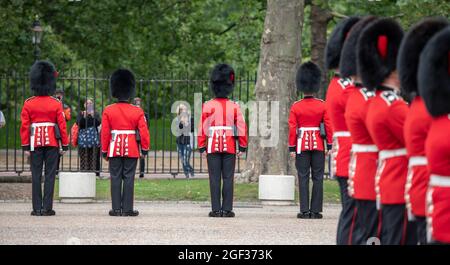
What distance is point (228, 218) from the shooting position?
16.1 metres

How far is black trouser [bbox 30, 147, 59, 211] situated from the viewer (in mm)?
16125

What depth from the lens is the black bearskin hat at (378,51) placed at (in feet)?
29.0

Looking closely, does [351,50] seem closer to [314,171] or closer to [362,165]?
[362,165]

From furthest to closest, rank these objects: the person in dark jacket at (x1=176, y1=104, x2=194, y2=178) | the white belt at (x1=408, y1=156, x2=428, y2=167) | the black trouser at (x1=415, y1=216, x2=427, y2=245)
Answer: the person in dark jacket at (x1=176, y1=104, x2=194, y2=178) → the black trouser at (x1=415, y1=216, x2=427, y2=245) → the white belt at (x1=408, y1=156, x2=428, y2=167)

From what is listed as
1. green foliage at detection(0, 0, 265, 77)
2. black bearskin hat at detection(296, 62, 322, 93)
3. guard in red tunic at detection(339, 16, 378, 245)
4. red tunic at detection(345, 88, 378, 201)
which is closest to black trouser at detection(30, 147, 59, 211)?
black bearskin hat at detection(296, 62, 322, 93)

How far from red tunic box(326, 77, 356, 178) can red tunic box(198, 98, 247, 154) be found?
209 inches

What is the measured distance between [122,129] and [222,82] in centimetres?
159

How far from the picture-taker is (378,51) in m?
8.91

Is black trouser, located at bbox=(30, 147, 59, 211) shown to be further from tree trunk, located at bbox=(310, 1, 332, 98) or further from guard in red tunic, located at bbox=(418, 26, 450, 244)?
tree trunk, located at bbox=(310, 1, 332, 98)

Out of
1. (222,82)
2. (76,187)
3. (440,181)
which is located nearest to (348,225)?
(440,181)

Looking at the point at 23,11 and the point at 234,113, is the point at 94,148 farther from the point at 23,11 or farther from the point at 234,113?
the point at 23,11

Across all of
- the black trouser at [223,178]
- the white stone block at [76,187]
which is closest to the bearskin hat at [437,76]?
the black trouser at [223,178]

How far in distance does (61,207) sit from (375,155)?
9328mm

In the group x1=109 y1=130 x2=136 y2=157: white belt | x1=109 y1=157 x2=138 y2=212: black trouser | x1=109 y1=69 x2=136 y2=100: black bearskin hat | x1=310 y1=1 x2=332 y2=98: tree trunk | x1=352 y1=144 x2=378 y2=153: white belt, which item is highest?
x1=310 y1=1 x2=332 y2=98: tree trunk
